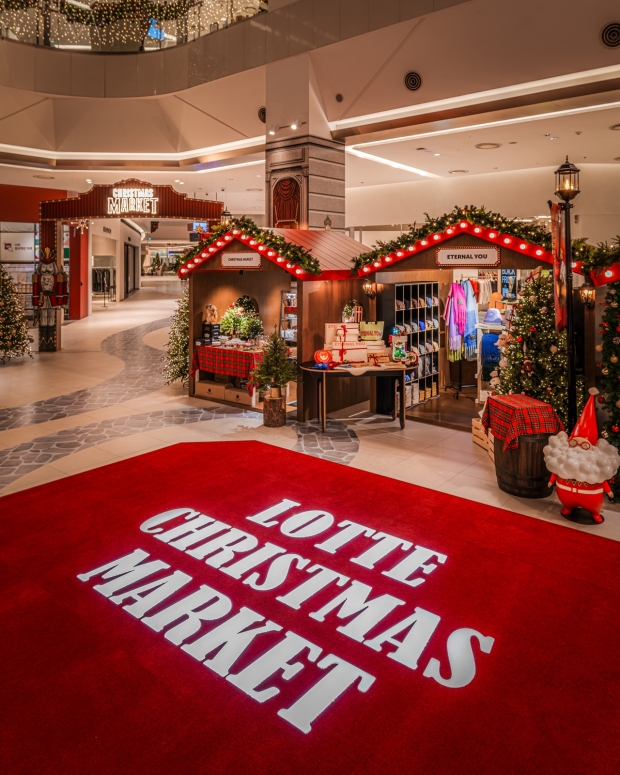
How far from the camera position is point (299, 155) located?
11141mm

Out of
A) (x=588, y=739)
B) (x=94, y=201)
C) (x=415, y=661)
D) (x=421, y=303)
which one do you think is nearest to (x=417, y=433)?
(x=421, y=303)

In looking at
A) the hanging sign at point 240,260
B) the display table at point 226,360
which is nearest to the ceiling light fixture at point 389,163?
the hanging sign at point 240,260

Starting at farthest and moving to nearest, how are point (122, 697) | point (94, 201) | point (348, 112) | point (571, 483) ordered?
point (94, 201)
point (348, 112)
point (571, 483)
point (122, 697)

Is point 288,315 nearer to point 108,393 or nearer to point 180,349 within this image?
point 180,349

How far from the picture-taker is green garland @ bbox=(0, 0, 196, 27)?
12.5 m

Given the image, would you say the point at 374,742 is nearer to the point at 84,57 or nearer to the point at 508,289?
the point at 508,289

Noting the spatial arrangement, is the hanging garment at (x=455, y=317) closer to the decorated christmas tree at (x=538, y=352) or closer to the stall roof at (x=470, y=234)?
the stall roof at (x=470, y=234)

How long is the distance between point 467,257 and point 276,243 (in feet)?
8.58

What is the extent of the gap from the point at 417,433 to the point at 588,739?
5127mm

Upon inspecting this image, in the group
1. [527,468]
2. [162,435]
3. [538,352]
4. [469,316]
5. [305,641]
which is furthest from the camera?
[469,316]

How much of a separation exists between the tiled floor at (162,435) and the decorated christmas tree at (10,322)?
0.91m

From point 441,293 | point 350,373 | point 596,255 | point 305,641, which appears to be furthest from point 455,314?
point 305,641

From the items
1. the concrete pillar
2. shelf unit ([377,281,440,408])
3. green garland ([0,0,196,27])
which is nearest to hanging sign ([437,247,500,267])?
shelf unit ([377,281,440,408])

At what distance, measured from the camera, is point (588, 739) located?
2.66m
